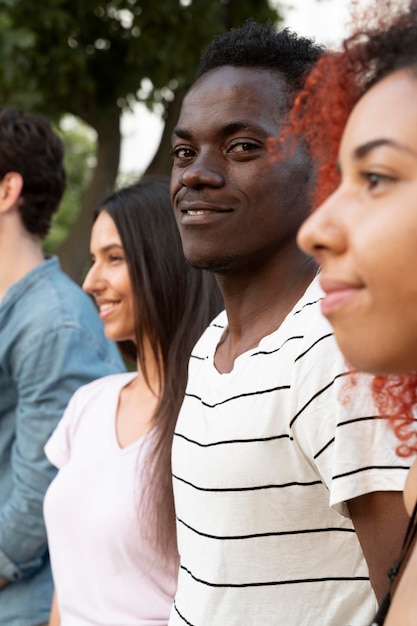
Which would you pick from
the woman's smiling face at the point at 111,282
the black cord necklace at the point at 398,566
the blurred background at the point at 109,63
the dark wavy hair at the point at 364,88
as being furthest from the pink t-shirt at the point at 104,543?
the blurred background at the point at 109,63

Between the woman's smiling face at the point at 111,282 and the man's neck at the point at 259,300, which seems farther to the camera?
the woman's smiling face at the point at 111,282

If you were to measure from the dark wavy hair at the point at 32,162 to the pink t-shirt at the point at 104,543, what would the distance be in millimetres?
1090

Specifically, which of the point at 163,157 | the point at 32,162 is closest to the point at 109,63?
the point at 163,157

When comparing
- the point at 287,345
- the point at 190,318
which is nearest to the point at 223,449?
the point at 287,345

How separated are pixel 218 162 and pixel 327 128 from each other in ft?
1.97

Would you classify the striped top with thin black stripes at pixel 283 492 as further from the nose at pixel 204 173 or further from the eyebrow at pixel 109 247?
the eyebrow at pixel 109 247

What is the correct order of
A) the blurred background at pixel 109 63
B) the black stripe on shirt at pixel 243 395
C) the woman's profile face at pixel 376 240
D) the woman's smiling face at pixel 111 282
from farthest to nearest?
the blurred background at pixel 109 63 < the woman's smiling face at pixel 111 282 < the black stripe on shirt at pixel 243 395 < the woman's profile face at pixel 376 240

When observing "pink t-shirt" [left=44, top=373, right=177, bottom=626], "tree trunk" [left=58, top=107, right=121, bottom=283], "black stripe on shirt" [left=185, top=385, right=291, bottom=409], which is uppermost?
"tree trunk" [left=58, top=107, right=121, bottom=283]

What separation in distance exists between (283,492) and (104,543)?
1.06 metres

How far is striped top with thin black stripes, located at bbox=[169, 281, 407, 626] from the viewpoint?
1697 millimetres

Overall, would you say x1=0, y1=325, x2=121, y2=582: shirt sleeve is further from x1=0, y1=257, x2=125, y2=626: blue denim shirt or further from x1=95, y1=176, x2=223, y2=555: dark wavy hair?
x1=95, y1=176, x2=223, y2=555: dark wavy hair

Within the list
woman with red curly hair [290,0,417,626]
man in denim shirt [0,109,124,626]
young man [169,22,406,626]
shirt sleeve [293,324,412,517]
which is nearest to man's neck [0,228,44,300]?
man in denim shirt [0,109,124,626]

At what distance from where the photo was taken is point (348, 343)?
1.22 meters

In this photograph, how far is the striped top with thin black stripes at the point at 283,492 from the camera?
170cm
